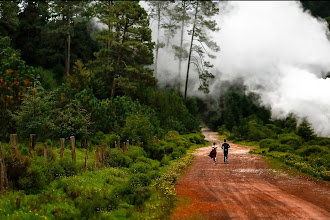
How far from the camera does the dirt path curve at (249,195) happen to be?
32.3ft

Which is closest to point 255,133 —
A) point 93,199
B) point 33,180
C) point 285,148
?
point 285,148

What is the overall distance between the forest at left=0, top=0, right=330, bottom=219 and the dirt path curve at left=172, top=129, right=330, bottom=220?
92 cm

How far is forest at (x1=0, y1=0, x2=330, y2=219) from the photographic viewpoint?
11.0 m

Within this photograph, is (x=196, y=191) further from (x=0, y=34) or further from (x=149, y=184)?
(x=0, y=34)

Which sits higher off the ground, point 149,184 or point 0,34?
point 0,34

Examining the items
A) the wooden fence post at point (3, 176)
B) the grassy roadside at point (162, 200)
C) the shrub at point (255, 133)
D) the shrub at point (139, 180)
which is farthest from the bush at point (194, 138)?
the wooden fence post at point (3, 176)

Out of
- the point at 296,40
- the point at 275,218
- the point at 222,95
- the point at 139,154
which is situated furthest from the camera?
the point at 222,95

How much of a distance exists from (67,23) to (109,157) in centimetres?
2585

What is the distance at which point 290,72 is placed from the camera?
39.3 meters

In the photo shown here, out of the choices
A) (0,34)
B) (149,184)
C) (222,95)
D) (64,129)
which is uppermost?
(0,34)

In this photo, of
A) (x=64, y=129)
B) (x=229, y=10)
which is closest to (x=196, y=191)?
(x=64, y=129)

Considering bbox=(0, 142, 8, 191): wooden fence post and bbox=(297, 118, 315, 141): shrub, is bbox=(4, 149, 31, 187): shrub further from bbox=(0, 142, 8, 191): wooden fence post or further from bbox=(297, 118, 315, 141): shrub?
bbox=(297, 118, 315, 141): shrub

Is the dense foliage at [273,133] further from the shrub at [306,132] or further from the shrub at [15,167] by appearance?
the shrub at [15,167]

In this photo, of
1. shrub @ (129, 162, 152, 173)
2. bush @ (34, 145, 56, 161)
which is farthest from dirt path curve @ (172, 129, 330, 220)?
bush @ (34, 145, 56, 161)
